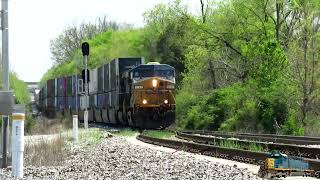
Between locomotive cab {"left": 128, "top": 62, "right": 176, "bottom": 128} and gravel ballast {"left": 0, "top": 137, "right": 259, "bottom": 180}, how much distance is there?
552 inches

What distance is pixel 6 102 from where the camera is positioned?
522 inches

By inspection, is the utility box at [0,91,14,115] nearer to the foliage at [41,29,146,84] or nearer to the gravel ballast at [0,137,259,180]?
the gravel ballast at [0,137,259,180]

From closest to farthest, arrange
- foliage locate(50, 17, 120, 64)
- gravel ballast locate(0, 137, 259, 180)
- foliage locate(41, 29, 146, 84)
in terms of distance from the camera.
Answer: gravel ballast locate(0, 137, 259, 180) → foliage locate(41, 29, 146, 84) → foliage locate(50, 17, 120, 64)

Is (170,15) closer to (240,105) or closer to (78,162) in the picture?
(240,105)

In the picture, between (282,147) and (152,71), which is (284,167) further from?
(152,71)

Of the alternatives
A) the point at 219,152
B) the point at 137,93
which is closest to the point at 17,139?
the point at 219,152

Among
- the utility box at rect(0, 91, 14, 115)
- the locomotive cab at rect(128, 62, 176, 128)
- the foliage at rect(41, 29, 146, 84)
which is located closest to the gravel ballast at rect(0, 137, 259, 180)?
the utility box at rect(0, 91, 14, 115)

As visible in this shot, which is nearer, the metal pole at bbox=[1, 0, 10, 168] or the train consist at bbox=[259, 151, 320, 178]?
the train consist at bbox=[259, 151, 320, 178]

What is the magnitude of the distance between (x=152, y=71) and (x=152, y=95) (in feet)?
4.23

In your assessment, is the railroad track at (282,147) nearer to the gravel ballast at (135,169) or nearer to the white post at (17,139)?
the gravel ballast at (135,169)

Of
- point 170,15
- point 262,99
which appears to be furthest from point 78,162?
point 170,15

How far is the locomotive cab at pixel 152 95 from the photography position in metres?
30.1

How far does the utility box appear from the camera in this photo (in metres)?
13.2

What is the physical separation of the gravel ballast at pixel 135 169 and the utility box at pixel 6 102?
1.39 m
